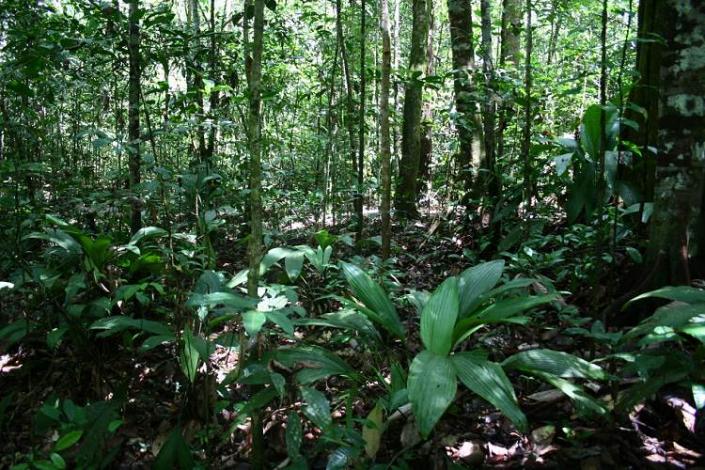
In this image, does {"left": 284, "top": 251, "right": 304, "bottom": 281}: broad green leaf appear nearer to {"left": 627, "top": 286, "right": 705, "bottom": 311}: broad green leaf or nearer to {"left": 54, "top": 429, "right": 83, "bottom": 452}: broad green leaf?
{"left": 54, "top": 429, "right": 83, "bottom": 452}: broad green leaf

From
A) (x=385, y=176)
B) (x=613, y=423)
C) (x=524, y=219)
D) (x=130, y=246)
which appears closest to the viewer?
(x=613, y=423)

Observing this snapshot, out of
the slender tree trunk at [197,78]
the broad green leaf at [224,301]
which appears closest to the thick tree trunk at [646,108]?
the broad green leaf at [224,301]

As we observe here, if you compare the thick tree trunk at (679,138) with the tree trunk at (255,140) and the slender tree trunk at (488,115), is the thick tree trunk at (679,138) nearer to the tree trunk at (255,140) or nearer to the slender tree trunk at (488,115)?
the slender tree trunk at (488,115)

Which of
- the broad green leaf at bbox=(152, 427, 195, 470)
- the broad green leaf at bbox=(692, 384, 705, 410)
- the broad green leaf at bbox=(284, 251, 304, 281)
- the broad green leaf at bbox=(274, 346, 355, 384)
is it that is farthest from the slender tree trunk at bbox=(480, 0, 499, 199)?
the broad green leaf at bbox=(152, 427, 195, 470)

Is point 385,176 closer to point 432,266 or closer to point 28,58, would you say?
point 432,266

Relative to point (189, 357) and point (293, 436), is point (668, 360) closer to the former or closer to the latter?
point (293, 436)

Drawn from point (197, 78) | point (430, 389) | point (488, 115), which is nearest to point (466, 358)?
point (430, 389)

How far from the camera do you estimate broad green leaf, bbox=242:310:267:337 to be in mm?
2141

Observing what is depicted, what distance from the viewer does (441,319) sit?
2.27m

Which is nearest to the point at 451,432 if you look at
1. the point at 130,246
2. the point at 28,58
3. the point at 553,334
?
the point at 553,334

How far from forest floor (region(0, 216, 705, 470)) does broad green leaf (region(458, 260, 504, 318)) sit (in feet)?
1.52

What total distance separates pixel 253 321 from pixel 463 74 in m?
4.27

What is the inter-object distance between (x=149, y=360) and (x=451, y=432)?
2.16m

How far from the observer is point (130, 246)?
11.9 ft
